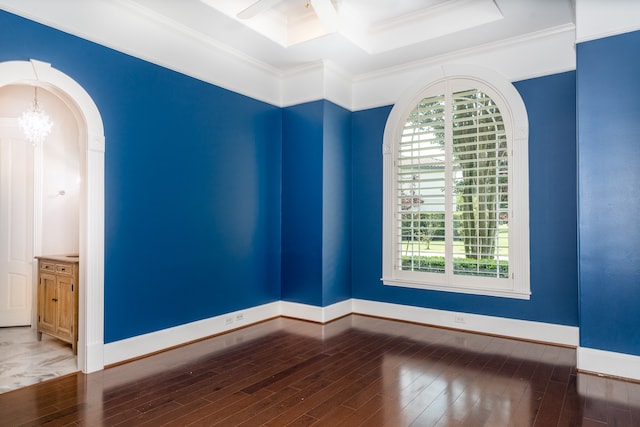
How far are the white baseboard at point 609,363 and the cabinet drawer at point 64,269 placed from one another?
4.60 metres

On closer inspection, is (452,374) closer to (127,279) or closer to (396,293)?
(396,293)

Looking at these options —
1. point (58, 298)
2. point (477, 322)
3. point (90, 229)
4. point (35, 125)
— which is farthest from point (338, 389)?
point (35, 125)

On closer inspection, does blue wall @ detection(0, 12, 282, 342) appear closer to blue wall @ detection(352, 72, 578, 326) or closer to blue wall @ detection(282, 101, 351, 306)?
blue wall @ detection(282, 101, 351, 306)

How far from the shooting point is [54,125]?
16.1 feet

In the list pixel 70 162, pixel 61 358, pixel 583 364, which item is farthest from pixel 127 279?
pixel 583 364

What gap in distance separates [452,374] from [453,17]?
11.8 feet

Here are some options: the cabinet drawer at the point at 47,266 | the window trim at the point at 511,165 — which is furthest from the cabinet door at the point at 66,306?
the window trim at the point at 511,165

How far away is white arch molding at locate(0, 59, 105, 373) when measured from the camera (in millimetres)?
3326

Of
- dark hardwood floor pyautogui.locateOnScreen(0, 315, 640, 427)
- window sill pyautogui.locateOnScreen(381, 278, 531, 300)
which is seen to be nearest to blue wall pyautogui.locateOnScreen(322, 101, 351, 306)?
window sill pyautogui.locateOnScreen(381, 278, 531, 300)

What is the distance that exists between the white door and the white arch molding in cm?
214

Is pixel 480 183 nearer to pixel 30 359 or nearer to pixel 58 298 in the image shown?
pixel 58 298

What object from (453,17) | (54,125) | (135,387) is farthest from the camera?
(54,125)

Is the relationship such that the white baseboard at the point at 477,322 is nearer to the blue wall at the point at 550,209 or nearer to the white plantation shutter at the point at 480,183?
the blue wall at the point at 550,209

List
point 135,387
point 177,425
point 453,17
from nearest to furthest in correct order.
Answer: point 177,425 → point 135,387 → point 453,17
